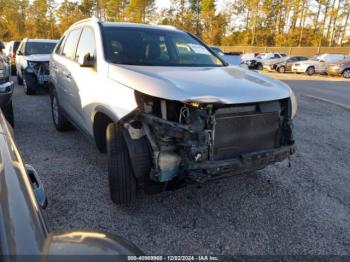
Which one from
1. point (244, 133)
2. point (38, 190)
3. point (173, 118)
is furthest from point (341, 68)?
point (38, 190)

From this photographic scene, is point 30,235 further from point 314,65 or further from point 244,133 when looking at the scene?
point 314,65

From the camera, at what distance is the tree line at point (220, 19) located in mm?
55625

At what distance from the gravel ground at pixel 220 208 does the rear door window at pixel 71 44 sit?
145 centimetres

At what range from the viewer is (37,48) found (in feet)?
34.7

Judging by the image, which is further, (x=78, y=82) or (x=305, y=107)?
(x=305, y=107)

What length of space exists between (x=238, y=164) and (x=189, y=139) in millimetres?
536

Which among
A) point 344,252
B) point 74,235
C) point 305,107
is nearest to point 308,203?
point 344,252

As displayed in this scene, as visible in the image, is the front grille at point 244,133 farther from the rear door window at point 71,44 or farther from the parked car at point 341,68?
the parked car at point 341,68

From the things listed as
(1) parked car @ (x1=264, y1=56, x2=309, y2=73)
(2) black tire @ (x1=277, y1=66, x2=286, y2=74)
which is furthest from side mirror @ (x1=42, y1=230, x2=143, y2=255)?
(2) black tire @ (x1=277, y1=66, x2=286, y2=74)

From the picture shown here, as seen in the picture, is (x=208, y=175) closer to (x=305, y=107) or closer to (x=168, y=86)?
(x=168, y=86)

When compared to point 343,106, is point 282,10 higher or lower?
higher

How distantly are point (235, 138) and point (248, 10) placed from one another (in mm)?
63874

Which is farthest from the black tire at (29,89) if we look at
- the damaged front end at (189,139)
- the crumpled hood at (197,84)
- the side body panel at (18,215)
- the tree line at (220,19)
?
the tree line at (220,19)

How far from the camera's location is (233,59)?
42.3ft
